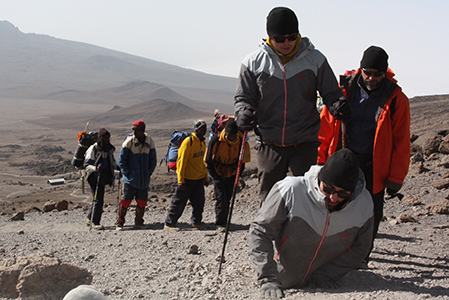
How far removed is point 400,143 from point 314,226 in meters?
1.25

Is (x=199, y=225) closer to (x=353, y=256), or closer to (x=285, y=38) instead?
(x=353, y=256)

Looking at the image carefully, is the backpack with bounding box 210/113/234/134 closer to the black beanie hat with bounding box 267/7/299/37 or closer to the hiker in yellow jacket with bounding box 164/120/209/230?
the hiker in yellow jacket with bounding box 164/120/209/230

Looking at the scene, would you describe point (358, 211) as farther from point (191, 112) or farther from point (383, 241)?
point (191, 112)

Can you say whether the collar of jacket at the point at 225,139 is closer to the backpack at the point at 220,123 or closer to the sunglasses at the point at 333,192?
the backpack at the point at 220,123

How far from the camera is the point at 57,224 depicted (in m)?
Result: 9.62

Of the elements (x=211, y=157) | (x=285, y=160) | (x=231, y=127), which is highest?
(x=231, y=127)

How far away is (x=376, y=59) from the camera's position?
4539 mm

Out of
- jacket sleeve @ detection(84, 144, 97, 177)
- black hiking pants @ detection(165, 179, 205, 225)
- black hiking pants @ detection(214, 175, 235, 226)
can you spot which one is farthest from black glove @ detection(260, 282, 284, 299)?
jacket sleeve @ detection(84, 144, 97, 177)

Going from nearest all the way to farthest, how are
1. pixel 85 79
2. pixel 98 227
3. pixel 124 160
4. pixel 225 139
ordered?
pixel 225 139 < pixel 124 160 < pixel 98 227 < pixel 85 79

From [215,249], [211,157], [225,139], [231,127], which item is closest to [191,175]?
[211,157]

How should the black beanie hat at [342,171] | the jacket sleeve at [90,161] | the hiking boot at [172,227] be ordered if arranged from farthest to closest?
the jacket sleeve at [90,161]
the hiking boot at [172,227]
the black beanie hat at [342,171]

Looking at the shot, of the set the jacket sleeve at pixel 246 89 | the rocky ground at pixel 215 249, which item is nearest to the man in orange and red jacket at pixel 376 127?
the jacket sleeve at pixel 246 89

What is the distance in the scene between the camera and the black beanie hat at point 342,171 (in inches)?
144

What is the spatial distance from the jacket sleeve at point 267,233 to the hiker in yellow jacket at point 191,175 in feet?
14.3
